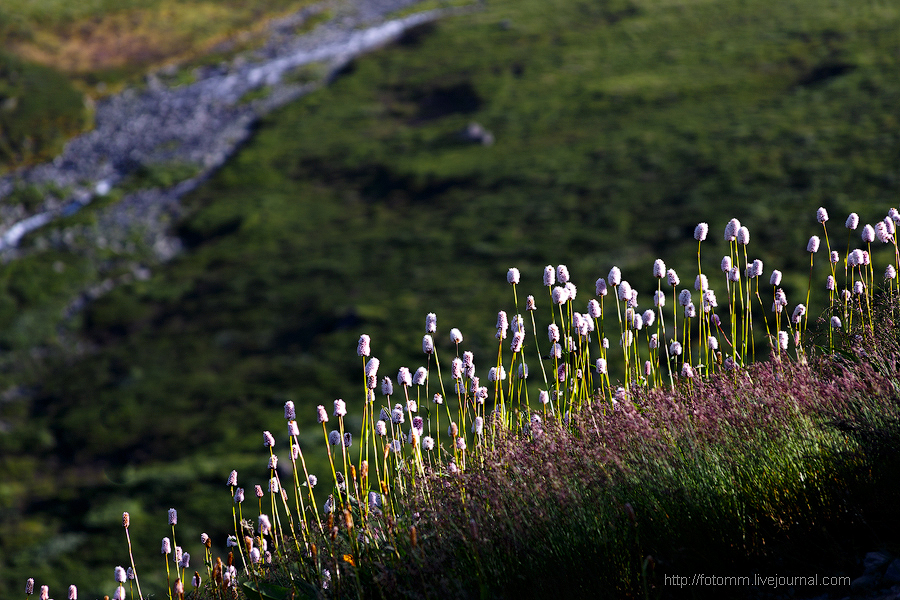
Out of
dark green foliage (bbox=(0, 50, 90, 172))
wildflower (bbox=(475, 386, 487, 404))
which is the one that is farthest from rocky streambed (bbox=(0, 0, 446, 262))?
wildflower (bbox=(475, 386, 487, 404))

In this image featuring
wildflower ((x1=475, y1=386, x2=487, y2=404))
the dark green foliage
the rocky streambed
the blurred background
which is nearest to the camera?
wildflower ((x1=475, y1=386, x2=487, y2=404))

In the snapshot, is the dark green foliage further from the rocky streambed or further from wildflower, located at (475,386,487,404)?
wildflower, located at (475,386,487,404)

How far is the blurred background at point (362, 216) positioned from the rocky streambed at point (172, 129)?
1.47ft

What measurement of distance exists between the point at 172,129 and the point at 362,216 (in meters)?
15.0

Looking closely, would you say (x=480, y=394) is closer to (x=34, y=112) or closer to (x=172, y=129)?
(x=172, y=129)

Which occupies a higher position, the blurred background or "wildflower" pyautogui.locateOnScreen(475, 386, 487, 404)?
"wildflower" pyautogui.locateOnScreen(475, 386, 487, 404)

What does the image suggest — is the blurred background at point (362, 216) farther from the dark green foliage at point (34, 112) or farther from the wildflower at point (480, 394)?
the wildflower at point (480, 394)

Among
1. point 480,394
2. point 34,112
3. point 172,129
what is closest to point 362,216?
point 172,129

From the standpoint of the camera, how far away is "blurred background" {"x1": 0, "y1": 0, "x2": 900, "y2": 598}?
13914 mm

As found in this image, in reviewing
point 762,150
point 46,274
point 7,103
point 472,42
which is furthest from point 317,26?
point 762,150

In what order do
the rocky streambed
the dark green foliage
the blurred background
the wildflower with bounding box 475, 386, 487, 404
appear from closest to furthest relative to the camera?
1. the wildflower with bounding box 475, 386, 487, 404
2. the blurred background
3. the rocky streambed
4. the dark green foliage

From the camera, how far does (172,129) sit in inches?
1310

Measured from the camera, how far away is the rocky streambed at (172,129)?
2612 centimetres

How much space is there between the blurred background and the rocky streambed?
0.45 metres
